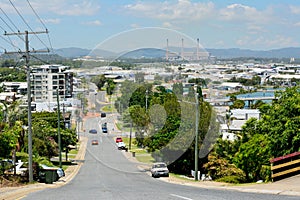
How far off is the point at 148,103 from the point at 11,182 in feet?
70.4

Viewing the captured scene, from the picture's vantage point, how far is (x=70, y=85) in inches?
5925

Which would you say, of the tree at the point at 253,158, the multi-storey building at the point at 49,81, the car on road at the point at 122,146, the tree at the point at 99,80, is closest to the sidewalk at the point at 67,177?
the car on road at the point at 122,146

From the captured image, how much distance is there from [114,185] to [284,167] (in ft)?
33.8

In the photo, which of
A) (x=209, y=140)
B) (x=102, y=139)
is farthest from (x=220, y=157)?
(x=102, y=139)

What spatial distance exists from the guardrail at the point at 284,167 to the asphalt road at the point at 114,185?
2398 millimetres

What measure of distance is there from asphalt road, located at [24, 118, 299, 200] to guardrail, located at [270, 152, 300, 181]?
2.40 metres

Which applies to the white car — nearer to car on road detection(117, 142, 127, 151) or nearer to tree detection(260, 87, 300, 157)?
car on road detection(117, 142, 127, 151)

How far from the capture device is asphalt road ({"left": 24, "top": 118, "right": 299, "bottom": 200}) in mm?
14919

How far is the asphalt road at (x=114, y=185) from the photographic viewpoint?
14.9 metres

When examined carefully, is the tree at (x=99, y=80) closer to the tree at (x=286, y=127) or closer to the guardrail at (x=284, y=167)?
the tree at (x=286, y=127)

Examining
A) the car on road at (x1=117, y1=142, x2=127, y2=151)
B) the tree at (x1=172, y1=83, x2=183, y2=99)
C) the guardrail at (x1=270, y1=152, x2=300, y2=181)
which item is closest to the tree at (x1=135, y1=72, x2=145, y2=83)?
the tree at (x1=172, y1=83, x2=183, y2=99)

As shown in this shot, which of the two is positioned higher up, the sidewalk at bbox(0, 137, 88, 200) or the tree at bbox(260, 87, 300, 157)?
the tree at bbox(260, 87, 300, 157)

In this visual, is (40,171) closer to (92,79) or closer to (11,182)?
(11,182)

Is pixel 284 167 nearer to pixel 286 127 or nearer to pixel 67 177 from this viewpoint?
pixel 286 127
